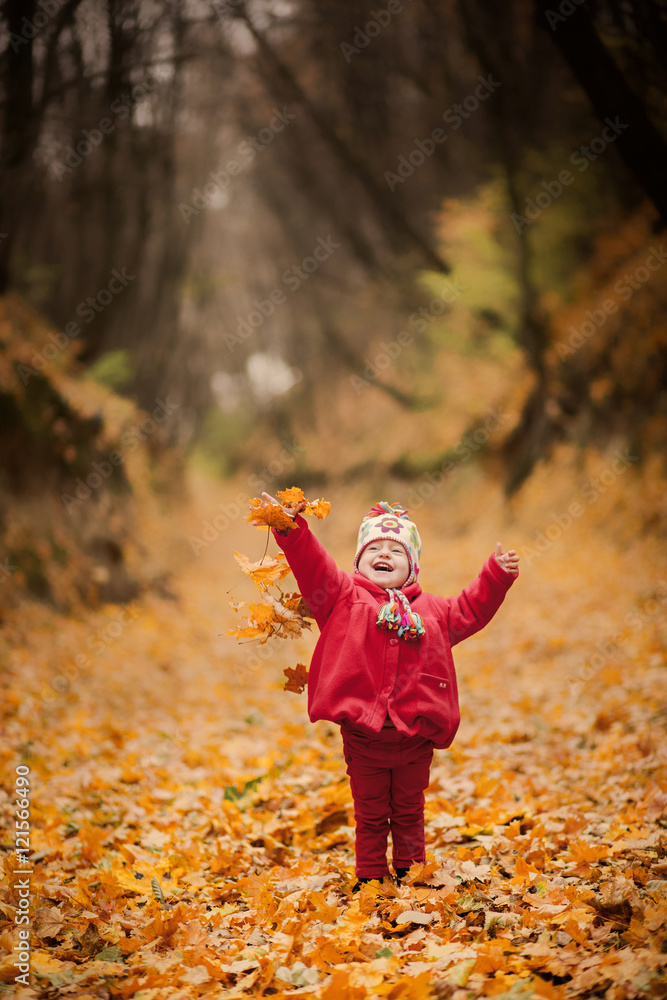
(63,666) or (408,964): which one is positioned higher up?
(63,666)

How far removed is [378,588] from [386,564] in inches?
4.5

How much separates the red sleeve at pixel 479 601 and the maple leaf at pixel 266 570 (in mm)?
782

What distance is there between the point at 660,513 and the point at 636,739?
5.06 m

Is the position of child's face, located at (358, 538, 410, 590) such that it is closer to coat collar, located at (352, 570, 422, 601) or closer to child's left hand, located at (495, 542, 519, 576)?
coat collar, located at (352, 570, 422, 601)

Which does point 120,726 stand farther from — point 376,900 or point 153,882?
point 376,900

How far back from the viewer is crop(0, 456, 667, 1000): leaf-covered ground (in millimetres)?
2322

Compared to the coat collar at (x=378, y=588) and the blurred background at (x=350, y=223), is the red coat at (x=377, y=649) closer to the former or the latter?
the coat collar at (x=378, y=588)

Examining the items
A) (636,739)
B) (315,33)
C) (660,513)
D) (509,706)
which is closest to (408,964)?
(636,739)

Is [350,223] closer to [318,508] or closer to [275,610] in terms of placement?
[318,508]

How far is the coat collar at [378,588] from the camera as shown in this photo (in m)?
2.93

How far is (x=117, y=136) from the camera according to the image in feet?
40.7

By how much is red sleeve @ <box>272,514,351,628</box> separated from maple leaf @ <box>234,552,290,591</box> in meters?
0.11

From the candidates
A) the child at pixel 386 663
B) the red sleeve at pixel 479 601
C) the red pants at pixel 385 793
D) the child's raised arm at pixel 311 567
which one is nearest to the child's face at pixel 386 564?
the child at pixel 386 663

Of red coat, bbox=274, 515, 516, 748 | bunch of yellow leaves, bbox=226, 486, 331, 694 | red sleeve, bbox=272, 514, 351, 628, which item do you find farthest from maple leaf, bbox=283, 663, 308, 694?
red sleeve, bbox=272, 514, 351, 628
